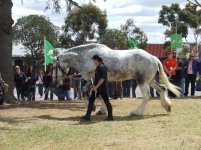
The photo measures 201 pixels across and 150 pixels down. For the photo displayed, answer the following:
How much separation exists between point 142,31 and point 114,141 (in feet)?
140

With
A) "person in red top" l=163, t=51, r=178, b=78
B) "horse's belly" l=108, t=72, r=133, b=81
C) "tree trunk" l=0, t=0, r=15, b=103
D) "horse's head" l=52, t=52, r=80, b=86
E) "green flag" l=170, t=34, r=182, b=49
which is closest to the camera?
"horse's belly" l=108, t=72, r=133, b=81

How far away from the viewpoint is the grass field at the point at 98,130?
10398 mm

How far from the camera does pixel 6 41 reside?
753 inches

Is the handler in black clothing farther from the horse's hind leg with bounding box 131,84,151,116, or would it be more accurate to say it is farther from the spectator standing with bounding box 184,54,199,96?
the spectator standing with bounding box 184,54,199,96

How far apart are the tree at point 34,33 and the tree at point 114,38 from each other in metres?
4.79

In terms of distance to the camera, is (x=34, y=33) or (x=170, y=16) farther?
(x=170, y=16)

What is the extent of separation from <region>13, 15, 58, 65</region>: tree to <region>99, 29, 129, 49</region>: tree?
4793mm

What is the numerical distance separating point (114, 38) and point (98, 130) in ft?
124

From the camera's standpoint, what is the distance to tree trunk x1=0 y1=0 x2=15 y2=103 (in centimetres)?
1895

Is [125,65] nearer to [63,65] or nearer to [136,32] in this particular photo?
[63,65]

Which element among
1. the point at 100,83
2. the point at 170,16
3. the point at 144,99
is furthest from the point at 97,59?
the point at 170,16

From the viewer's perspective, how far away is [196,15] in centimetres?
5872

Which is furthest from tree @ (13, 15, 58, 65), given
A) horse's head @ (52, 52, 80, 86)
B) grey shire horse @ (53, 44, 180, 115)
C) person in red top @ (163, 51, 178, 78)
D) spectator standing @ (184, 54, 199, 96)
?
grey shire horse @ (53, 44, 180, 115)

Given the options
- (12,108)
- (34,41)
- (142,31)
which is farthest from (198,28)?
(12,108)
